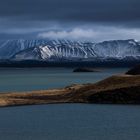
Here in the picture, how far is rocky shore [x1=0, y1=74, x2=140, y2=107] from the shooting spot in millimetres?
75312

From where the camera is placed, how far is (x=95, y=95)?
3059 inches

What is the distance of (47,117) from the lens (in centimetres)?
6225

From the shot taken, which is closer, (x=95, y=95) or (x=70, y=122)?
(x=70, y=122)

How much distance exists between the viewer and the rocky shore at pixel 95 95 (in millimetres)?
75312

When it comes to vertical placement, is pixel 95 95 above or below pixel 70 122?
above

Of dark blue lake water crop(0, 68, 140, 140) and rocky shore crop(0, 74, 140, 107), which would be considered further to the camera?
rocky shore crop(0, 74, 140, 107)

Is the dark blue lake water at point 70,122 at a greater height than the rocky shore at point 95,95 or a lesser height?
lesser

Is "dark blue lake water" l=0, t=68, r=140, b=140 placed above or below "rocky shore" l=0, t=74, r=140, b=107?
below

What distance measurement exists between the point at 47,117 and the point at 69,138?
14815 mm

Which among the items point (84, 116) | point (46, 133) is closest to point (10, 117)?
point (84, 116)

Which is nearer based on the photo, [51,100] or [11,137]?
[11,137]

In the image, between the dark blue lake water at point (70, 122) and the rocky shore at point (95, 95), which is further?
the rocky shore at point (95, 95)

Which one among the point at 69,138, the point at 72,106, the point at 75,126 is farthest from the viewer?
the point at 72,106

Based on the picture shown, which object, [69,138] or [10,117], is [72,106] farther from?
[69,138]
